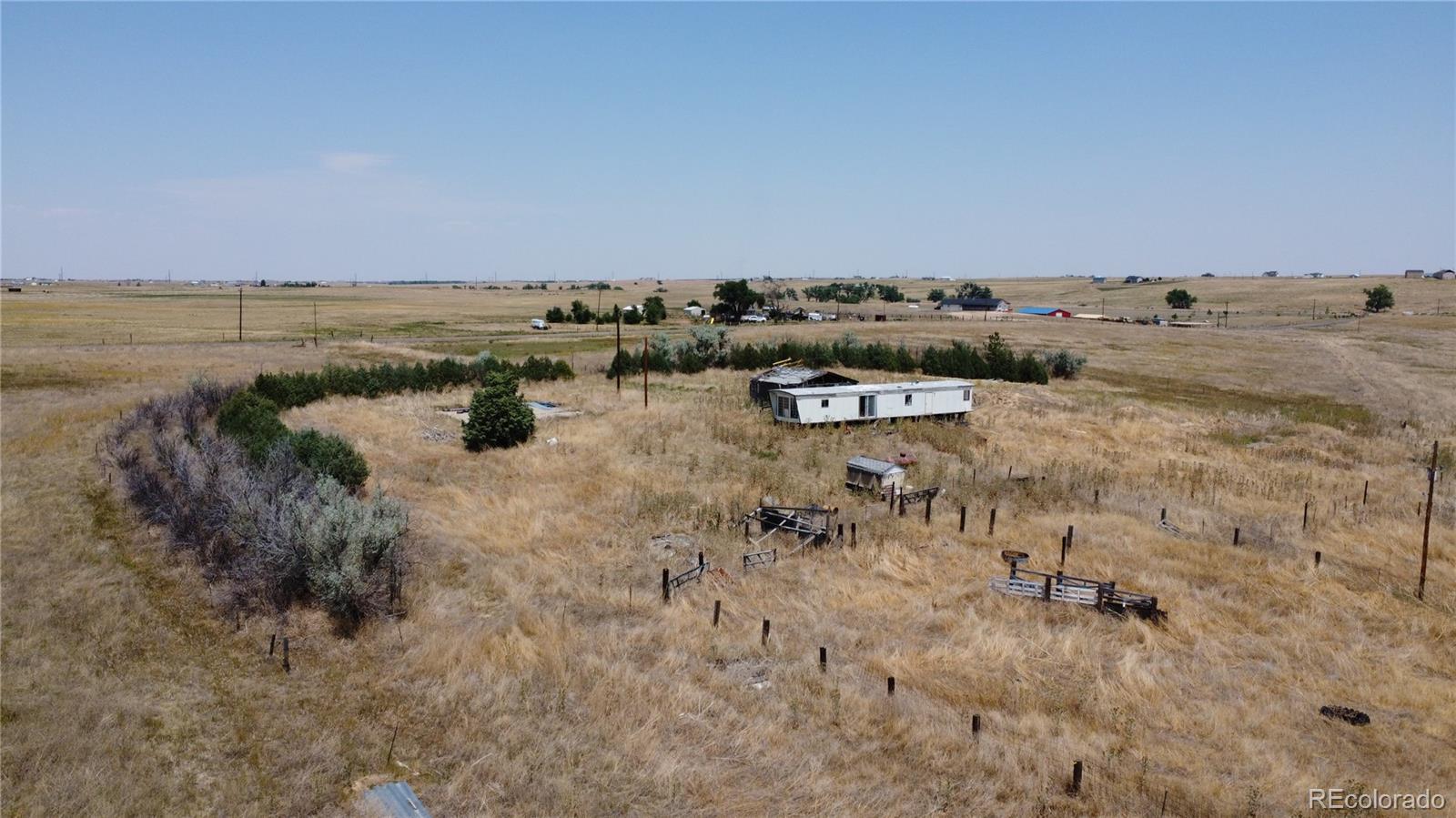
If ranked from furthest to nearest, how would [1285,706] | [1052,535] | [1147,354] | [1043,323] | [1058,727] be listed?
[1043,323] → [1147,354] → [1052,535] → [1285,706] → [1058,727]

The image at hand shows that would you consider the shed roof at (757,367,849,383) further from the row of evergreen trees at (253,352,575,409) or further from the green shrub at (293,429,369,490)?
the green shrub at (293,429,369,490)

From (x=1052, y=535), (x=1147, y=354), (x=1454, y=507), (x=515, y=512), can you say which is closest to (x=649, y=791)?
(x=515, y=512)

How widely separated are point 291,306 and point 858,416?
121 m

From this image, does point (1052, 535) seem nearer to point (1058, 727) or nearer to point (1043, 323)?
point (1058, 727)

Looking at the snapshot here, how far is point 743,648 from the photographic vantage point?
1540cm

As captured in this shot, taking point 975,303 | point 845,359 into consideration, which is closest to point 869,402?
point 845,359

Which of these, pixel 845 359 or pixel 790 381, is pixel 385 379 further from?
pixel 845 359

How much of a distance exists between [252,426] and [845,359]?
39.7 m

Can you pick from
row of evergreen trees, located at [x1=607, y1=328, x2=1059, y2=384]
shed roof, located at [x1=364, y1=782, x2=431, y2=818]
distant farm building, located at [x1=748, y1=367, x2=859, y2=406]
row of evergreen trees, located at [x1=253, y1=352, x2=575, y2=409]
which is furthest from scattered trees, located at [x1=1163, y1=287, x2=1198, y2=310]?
shed roof, located at [x1=364, y1=782, x2=431, y2=818]

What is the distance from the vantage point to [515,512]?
23266 mm

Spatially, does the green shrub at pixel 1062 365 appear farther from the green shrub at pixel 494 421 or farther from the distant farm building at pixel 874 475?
the green shrub at pixel 494 421

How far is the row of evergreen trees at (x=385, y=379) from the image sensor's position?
127 feet

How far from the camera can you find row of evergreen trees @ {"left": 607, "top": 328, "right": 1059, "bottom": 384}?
54938mm

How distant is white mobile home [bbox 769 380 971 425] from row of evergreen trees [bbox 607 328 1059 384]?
49.3 ft
